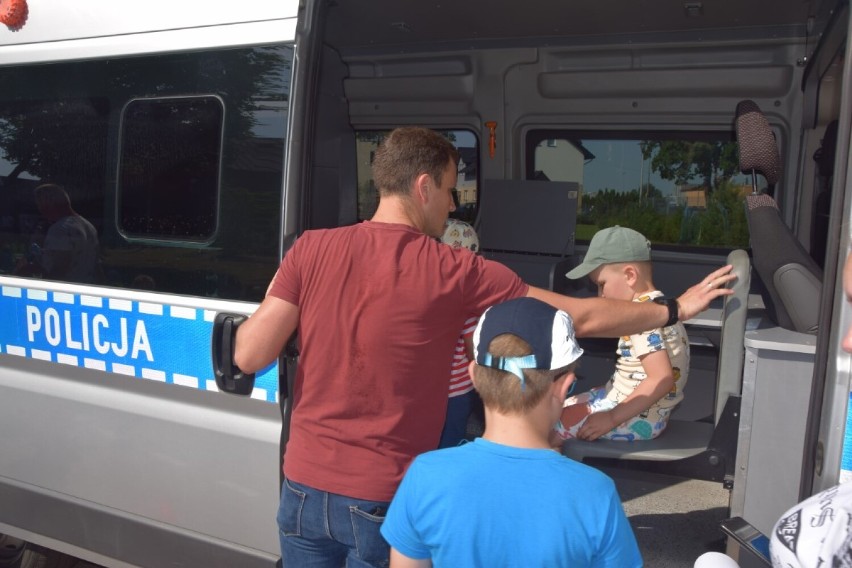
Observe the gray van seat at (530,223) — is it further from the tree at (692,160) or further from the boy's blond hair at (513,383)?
the boy's blond hair at (513,383)

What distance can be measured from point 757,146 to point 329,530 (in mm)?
1719

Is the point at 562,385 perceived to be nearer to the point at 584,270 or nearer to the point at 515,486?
the point at 515,486

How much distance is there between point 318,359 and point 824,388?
1149mm

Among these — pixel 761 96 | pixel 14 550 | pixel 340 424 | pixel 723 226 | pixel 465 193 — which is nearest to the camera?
pixel 340 424

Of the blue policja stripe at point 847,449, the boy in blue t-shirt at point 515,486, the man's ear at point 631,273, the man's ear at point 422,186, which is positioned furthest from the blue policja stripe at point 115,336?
the blue policja stripe at point 847,449

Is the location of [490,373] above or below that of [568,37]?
below

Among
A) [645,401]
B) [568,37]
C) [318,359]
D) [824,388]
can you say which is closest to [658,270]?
[568,37]

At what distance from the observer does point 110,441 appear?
2578 mm

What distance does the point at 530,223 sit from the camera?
17.1 feet

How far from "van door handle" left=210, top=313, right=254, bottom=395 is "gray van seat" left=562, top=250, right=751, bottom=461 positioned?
117cm

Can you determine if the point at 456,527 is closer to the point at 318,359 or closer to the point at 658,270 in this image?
the point at 318,359

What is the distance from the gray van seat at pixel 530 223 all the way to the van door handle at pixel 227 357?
3.08 metres

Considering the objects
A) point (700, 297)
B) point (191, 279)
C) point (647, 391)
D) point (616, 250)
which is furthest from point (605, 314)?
point (191, 279)

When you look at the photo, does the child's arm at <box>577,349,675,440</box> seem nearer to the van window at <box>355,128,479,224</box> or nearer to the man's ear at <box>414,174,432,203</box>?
the man's ear at <box>414,174,432,203</box>
